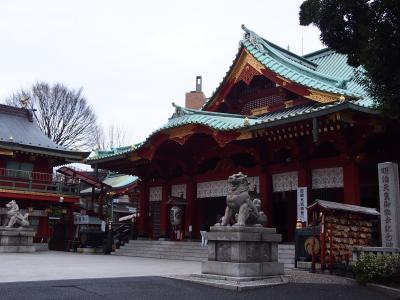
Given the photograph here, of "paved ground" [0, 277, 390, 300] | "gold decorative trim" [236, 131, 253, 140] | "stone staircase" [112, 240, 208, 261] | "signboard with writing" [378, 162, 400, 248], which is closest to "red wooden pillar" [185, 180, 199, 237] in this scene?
"stone staircase" [112, 240, 208, 261]

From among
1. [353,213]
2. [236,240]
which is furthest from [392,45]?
[353,213]

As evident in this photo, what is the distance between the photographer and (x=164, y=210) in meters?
22.7

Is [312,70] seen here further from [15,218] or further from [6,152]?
[6,152]

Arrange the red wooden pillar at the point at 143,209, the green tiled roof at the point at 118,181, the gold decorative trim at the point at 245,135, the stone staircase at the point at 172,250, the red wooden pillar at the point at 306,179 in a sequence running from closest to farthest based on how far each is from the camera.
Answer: the stone staircase at the point at 172,250, the gold decorative trim at the point at 245,135, the red wooden pillar at the point at 306,179, the red wooden pillar at the point at 143,209, the green tiled roof at the point at 118,181

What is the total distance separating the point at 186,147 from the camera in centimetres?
2098

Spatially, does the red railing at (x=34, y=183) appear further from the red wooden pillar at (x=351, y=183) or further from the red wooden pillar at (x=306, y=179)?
the red wooden pillar at (x=351, y=183)

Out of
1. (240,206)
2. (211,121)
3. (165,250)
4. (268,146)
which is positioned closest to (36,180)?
(165,250)

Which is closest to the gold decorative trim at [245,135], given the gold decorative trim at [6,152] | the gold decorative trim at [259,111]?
the gold decorative trim at [259,111]

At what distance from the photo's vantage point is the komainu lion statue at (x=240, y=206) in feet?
32.6

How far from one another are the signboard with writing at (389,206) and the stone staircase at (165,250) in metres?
7.65

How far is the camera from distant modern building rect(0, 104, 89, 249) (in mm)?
28422

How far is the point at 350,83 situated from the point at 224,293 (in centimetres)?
1165

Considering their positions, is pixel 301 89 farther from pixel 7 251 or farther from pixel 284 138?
pixel 7 251

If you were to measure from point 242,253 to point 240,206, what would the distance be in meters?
1.05
